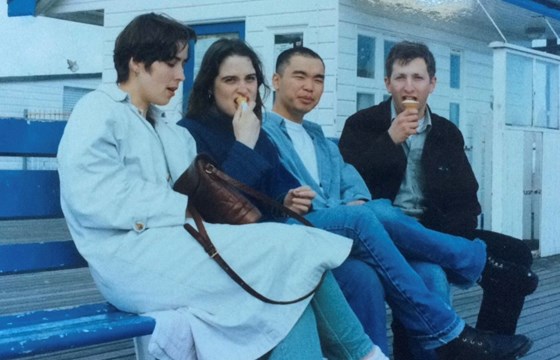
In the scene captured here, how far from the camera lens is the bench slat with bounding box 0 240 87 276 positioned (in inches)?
97.1

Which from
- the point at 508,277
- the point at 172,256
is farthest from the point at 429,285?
the point at 172,256

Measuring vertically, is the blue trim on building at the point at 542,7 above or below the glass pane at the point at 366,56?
above

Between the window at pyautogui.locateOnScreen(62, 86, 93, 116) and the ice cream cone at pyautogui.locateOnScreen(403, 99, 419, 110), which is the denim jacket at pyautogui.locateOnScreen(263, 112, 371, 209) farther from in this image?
the window at pyautogui.locateOnScreen(62, 86, 93, 116)

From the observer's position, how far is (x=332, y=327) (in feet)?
8.13

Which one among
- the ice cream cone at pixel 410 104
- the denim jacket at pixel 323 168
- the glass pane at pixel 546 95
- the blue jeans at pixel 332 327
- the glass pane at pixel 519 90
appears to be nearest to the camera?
the blue jeans at pixel 332 327

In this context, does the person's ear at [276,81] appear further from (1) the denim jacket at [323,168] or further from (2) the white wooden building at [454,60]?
(2) the white wooden building at [454,60]

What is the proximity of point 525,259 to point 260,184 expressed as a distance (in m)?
1.37

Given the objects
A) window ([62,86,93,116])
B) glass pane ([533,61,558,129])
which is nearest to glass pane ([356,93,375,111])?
glass pane ([533,61,558,129])

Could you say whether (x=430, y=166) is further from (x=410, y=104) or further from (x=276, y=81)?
(x=276, y=81)

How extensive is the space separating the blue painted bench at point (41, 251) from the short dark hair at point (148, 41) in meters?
0.31

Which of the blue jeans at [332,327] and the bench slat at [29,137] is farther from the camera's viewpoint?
the bench slat at [29,137]

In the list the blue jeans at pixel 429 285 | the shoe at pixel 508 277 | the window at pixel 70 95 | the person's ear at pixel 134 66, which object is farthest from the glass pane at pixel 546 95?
the window at pixel 70 95

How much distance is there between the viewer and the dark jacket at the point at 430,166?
347 centimetres

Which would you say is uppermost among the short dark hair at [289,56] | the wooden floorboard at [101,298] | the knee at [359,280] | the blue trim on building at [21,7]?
the blue trim on building at [21,7]
